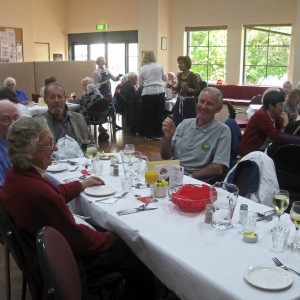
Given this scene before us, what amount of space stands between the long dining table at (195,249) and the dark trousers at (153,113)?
5.71m

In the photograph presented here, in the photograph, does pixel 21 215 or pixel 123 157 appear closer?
pixel 21 215

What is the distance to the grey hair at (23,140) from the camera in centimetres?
187

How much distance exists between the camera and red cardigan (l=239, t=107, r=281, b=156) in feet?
12.8

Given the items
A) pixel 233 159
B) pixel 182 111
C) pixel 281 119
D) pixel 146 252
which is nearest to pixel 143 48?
pixel 182 111

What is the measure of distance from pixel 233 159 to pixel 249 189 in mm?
964

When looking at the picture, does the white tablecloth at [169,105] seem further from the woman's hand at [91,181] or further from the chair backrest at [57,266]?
the chair backrest at [57,266]

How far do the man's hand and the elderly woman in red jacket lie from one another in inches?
50.1

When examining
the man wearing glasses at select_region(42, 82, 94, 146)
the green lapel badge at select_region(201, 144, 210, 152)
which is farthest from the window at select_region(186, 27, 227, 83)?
the green lapel badge at select_region(201, 144, 210, 152)

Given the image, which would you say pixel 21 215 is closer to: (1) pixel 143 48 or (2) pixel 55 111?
(2) pixel 55 111

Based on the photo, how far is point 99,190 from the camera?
2385mm

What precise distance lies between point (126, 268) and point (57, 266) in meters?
0.80

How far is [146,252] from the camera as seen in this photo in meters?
1.78

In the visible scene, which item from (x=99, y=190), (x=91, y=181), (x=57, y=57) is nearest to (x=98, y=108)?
(x=91, y=181)

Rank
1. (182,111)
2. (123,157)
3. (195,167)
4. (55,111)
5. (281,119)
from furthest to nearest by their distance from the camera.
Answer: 1. (182,111)
2. (281,119)
3. (55,111)
4. (195,167)
5. (123,157)
